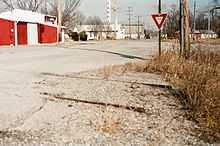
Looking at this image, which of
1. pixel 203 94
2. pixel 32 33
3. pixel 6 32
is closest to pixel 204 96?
pixel 203 94

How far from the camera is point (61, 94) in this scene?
10.5 m

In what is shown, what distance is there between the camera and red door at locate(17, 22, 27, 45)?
5159cm

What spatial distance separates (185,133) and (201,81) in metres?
3.12

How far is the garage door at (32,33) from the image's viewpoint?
53406 mm

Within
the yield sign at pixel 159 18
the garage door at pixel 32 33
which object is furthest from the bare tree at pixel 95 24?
the yield sign at pixel 159 18

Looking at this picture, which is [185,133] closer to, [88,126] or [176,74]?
[88,126]

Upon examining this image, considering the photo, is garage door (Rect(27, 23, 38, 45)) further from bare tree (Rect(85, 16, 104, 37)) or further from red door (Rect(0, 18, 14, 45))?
bare tree (Rect(85, 16, 104, 37))

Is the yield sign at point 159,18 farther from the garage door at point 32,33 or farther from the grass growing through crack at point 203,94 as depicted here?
the garage door at point 32,33

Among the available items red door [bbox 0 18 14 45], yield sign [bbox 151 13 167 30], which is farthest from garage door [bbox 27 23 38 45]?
yield sign [bbox 151 13 167 30]

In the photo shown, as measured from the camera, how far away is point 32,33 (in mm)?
54469

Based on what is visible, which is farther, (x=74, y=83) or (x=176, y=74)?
(x=176, y=74)

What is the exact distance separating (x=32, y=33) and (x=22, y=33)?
2368 mm

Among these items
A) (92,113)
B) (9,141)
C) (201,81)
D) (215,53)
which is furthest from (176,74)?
(9,141)

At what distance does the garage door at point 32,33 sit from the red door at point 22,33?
68 centimetres
